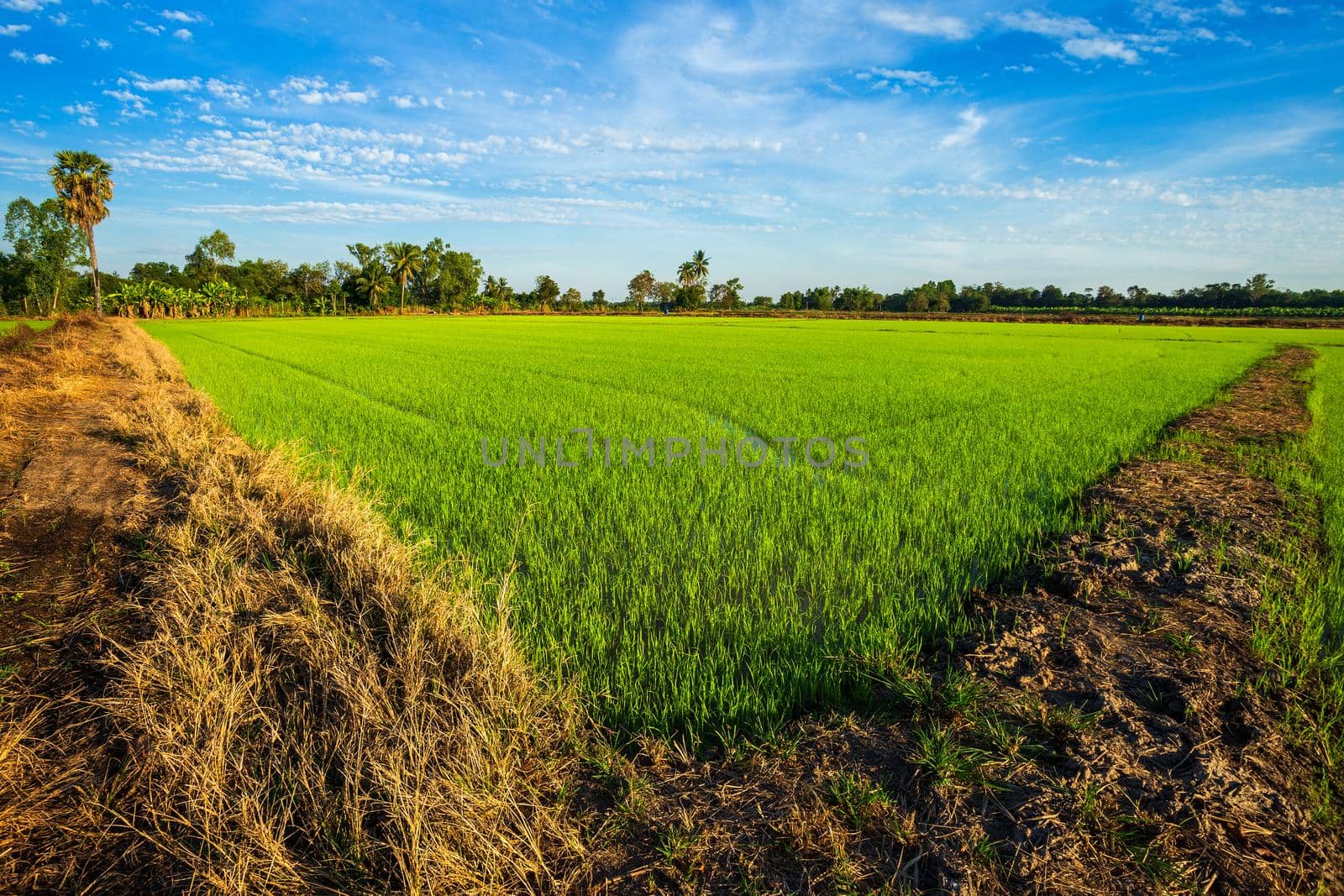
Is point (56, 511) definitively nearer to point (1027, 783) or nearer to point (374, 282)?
point (1027, 783)

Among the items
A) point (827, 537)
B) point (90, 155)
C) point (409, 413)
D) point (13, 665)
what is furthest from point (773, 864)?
point (90, 155)

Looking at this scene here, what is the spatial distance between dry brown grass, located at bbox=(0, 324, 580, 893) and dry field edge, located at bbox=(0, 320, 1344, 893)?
0.01m

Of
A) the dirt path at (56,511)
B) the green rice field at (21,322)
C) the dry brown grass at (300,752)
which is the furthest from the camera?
the green rice field at (21,322)

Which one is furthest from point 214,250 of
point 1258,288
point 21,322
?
point 1258,288

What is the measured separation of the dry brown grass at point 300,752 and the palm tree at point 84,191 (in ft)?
161

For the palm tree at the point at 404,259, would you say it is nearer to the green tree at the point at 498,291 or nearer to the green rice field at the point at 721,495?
the green tree at the point at 498,291

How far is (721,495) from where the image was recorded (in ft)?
16.1

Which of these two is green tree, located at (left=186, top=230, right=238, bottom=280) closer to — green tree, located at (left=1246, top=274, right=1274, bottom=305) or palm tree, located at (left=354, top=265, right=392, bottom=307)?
palm tree, located at (left=354, top=265, right=392, bottom=307)

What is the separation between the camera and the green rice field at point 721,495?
2.68 meters

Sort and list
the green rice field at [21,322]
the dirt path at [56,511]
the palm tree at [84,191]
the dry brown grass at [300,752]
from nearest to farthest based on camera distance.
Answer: the dry brown grass at [300,752] → the dirt path at [56,511] → the green rice field at [21,322] → the palm tree at [84,191]

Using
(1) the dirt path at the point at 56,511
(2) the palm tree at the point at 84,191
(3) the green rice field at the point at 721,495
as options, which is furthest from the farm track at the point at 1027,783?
(2) the palm tree at the point at 84,191

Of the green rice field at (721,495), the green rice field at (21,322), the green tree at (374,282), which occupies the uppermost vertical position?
the green tree at (374,282)

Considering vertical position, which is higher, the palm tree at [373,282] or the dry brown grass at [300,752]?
the palm tree at [373,282]

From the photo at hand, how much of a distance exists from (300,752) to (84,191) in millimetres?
53685
